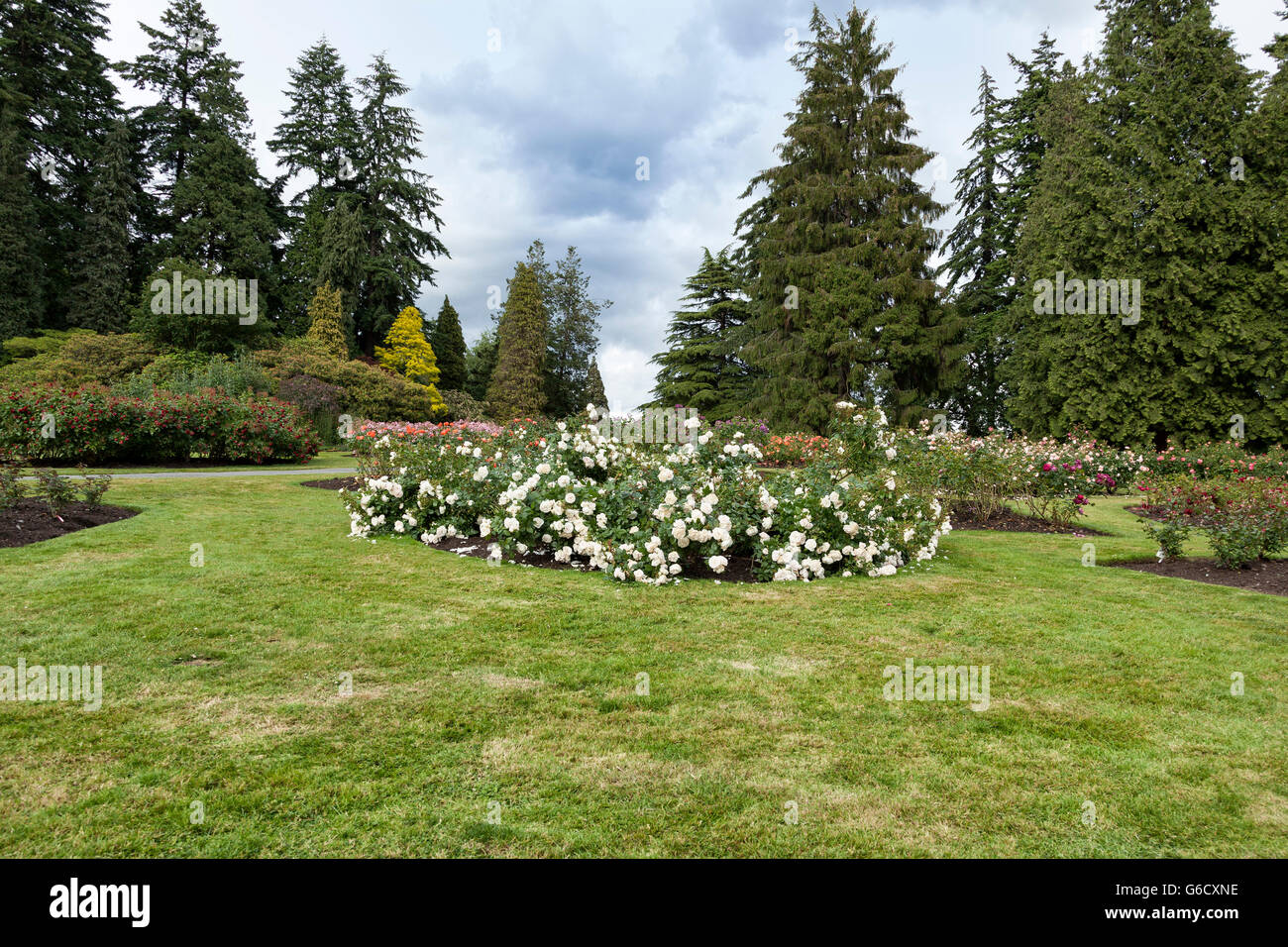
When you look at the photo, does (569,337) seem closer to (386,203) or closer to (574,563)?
(386,203)

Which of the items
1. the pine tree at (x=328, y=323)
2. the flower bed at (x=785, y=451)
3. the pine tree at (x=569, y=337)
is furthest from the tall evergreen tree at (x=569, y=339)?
the flower bed at (x=785, y=451)

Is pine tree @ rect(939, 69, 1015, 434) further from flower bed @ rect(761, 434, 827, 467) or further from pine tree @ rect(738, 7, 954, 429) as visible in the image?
flower bed @ rect(761, 434, 827, 467)

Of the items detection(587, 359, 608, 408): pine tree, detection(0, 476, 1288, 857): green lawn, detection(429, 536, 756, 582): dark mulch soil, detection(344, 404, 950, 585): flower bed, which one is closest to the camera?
detection(0, 476, 1288, 857): green lawn

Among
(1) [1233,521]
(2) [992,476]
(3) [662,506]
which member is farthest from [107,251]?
(1) [1233,521]

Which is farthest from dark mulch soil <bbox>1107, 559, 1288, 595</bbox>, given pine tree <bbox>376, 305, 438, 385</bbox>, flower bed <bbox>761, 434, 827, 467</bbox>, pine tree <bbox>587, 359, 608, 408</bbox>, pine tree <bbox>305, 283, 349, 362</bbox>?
pine tree <bbox>587, 359, 608, 408</bbox>

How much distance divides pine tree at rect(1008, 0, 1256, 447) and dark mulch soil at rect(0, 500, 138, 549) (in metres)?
20.4

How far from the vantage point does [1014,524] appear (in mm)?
9461

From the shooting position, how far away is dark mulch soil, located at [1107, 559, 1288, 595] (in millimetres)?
6133

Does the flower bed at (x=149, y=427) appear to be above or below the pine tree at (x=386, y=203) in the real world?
below

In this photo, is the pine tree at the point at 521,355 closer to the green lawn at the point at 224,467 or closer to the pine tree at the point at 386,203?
the pine tree at the point at 386,203

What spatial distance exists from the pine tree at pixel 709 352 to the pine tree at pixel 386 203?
1559 cm

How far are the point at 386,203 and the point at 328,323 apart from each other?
11.1 m

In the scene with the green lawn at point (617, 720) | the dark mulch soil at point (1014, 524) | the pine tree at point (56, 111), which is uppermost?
the pine tree at point (56, 111)

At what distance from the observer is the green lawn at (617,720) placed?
2.20m
